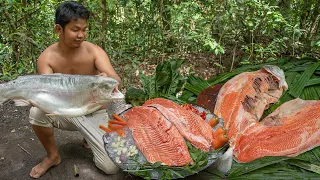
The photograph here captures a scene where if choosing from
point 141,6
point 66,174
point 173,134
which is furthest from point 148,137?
point 141,6

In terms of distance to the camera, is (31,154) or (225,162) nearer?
(225,162)

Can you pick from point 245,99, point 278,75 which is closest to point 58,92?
point 245,99

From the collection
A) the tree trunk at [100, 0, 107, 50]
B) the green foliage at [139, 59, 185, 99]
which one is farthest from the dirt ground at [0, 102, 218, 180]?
the tree trunk at [100, 0, 107, 50]

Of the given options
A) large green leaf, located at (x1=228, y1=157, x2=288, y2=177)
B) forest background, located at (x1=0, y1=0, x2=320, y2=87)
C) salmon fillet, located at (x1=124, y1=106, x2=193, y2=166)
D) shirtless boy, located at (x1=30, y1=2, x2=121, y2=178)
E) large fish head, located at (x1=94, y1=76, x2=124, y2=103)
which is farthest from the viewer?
forest background, located at (x1=0, y1=0, x2=320, y2=87)

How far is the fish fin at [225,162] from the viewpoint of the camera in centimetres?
236

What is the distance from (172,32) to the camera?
16.9ft

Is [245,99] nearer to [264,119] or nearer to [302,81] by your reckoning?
[264,119]

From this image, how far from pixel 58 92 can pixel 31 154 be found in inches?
49.4

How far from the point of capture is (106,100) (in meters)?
2.03

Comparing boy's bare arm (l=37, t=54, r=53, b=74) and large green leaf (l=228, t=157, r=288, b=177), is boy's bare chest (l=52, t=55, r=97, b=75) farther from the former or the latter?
large green leaf (l=228, t=157, r=288, b=177)

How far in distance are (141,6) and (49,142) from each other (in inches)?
127

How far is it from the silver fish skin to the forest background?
2503 millimetres

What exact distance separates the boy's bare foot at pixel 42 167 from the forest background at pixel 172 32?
2090mm

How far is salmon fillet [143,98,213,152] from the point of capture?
237cm
